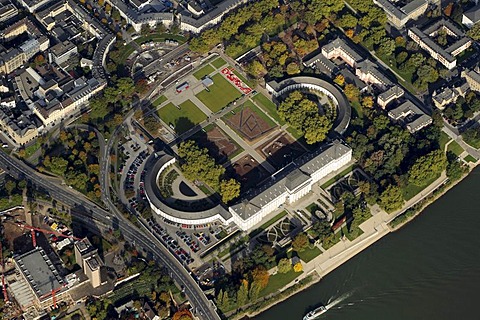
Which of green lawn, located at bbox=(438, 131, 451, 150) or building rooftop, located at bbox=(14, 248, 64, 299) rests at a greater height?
building rooftop, located at bbox=(14, 248, 64, 299)

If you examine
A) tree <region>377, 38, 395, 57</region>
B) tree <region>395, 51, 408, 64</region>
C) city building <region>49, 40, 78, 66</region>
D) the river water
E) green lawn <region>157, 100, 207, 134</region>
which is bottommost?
the river water

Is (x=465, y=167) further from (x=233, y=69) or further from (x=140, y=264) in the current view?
(x=140, y=264)

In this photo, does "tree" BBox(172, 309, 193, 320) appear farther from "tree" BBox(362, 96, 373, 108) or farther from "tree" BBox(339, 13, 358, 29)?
"tree" BBox(339, 13, 358, 29)

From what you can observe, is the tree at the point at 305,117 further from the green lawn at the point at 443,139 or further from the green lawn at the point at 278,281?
the green lawn at the point at 278,281

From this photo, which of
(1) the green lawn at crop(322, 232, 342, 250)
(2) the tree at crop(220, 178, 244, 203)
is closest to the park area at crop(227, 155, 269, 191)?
(2) the tree at crop(220, 178, 244, 203)

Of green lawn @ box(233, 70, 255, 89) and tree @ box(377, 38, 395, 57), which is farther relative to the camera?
tree @ box(377, 38, 395, 57)
